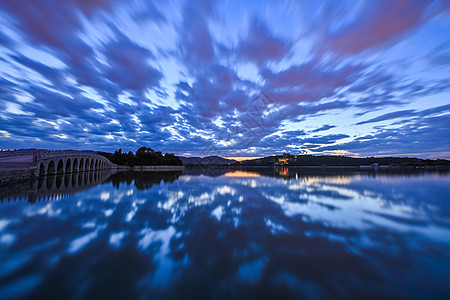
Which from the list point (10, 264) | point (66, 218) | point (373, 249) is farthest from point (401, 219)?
point (66, 218)

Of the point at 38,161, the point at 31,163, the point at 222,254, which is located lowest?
the point at 222,254

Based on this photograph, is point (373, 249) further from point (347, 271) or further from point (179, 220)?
point (179, 220)

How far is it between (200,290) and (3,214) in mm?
12894

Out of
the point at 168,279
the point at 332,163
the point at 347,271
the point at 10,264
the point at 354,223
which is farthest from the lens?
the point at 332,163

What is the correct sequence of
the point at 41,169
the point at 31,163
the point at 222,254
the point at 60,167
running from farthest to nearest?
the point at 60,167
the point at 41,169
the point at 31,163
the point at 222,254

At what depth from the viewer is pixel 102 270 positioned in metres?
5.21

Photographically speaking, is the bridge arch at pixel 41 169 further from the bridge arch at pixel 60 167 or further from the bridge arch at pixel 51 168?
the bridge arch at pixel 60 167

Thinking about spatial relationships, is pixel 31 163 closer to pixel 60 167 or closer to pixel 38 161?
pixel 38 161

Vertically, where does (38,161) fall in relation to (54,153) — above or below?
below

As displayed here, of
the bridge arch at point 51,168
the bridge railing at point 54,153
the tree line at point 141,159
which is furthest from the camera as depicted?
the tree line at point 141,159

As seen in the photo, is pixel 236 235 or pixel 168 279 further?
pixel 236 235

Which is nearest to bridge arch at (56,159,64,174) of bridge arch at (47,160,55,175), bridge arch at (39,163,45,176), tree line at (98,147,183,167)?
bridge arch at (47,160,55,175)

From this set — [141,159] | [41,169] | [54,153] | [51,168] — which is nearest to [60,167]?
[51,168]

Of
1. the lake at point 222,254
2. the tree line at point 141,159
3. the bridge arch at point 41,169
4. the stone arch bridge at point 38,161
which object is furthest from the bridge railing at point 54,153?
the tree line at point 141,159
